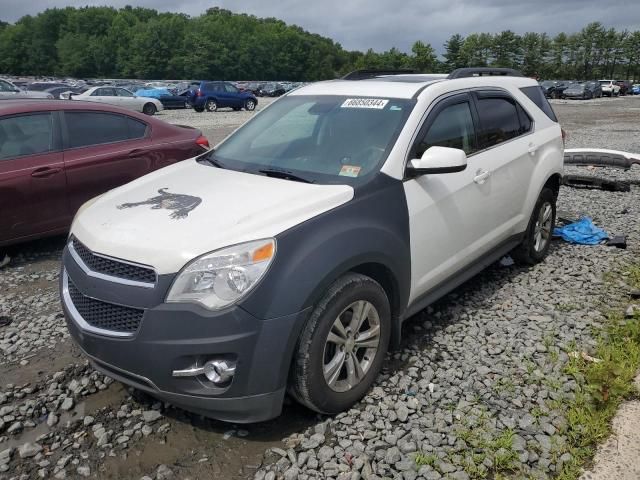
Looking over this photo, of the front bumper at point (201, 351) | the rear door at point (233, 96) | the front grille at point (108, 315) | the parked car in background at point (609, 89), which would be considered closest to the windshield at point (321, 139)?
the front bumper at point (201, 351)

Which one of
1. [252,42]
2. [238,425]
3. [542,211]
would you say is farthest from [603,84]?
[252,42]

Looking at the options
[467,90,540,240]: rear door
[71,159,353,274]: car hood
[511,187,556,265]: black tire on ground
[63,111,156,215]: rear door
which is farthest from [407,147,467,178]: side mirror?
[63,111,156,215]: rear door

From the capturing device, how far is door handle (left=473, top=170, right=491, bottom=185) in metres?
4.04

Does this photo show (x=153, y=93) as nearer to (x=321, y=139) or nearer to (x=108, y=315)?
(x=321, y=139)

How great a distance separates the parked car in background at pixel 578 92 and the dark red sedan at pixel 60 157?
161ft

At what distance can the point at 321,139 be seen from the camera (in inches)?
148

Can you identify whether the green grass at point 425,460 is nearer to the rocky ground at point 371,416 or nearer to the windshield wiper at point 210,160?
the rocky ground at point 371,416

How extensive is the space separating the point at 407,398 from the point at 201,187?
5.85 feet

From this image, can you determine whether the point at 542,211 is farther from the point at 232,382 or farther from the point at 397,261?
the point at 232,382

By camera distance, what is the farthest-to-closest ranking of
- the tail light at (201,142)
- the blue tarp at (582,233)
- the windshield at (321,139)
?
the tail light at (201,142), the blue tarp at (582,233), the windshield at (321,139)

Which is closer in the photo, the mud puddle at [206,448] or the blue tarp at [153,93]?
the mud puddle at [206,448]

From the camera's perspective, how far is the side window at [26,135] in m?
5.49

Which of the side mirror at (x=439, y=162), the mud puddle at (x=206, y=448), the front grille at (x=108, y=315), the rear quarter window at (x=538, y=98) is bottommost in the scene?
the mud puddle at (x=206, y=448)

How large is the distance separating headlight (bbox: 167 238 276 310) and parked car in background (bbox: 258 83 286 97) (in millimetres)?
52658
